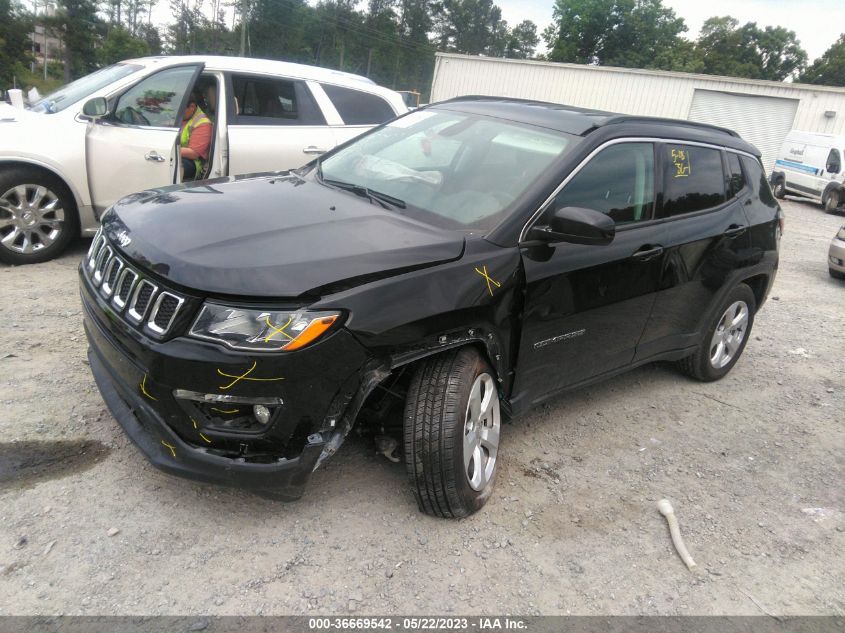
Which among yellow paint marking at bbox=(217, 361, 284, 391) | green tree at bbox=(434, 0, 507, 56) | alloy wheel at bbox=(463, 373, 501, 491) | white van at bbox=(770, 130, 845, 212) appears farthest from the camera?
green tree at bbox=(434, 0, 507, 56)

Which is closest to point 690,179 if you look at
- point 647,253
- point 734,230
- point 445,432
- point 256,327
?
→ point 734,230

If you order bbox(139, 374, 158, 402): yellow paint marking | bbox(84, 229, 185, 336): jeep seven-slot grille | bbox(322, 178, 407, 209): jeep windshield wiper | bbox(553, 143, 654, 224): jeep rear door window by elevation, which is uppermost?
bbox(553, 143, 654, 224): jeep rear door window

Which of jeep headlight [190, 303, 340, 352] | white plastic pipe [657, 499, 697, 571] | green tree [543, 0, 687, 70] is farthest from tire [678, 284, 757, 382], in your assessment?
green tree [543, 0, 687, 70]

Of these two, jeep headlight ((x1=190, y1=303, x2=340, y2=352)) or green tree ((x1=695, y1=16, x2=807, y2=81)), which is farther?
green tree ((x1=695, y1=16, x2=807, y2=81))

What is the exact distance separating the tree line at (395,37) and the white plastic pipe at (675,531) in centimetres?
5477

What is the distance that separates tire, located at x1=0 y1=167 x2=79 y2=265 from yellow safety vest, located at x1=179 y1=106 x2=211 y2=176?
1045 mm

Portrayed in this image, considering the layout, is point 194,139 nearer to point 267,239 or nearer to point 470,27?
point 267,239

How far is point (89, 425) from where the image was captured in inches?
133

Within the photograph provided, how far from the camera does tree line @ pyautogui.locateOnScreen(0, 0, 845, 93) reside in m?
52.9

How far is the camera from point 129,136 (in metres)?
5.73

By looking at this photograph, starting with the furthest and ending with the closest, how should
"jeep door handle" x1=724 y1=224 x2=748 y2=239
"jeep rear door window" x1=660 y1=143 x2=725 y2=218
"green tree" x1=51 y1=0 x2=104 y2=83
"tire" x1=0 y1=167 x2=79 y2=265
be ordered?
"green tree" x1=51 y1=0 x2=104 y2=83
"tire" x1=0 y1=167 x2=79 y2=265
"jeep door handle" x1=724 y1=224 x2=748 y2=239
"jeep rear door window" x1=660 y1=143 x2=725 y2=218

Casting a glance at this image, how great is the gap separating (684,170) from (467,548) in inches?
104

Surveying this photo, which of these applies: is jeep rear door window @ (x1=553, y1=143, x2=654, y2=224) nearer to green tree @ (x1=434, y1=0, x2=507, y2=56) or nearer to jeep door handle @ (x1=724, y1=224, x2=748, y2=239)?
jeep door handle @ (x1=724, y1=224, x2=748, y2=239)

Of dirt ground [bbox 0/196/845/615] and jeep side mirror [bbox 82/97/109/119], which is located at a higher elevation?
jeep side mirror [bbox 82/97/109/119]
